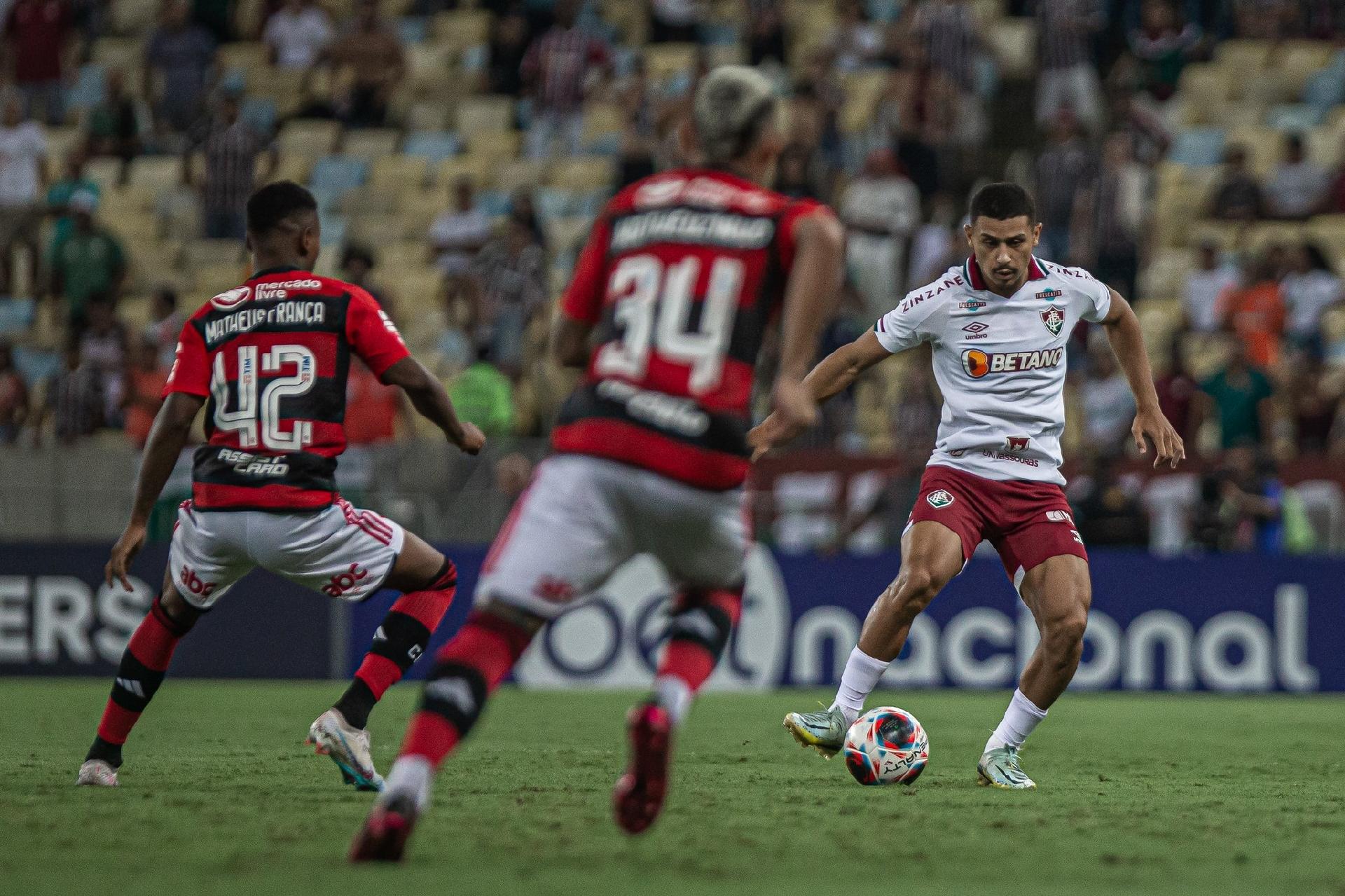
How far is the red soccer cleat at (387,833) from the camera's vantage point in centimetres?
482

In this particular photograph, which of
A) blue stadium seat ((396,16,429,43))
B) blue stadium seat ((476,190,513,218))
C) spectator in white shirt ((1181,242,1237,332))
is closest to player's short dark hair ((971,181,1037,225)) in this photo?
spectator in white shirt ((1181,242,1237,332))

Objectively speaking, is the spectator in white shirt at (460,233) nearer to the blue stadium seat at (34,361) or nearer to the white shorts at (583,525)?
the blue stadium seat at (34,361)

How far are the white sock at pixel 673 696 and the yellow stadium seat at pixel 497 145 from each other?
56.5 feet

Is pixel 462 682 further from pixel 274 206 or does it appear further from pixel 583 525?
pixel 274 206

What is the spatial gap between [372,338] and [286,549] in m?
0.82

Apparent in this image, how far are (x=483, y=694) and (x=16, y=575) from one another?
Answer: 35.9ft

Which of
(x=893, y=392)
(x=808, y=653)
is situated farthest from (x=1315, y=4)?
(x=808, y=653)

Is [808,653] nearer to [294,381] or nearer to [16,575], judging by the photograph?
[16,575]

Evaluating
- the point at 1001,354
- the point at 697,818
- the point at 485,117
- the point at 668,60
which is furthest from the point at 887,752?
the point at 485,117

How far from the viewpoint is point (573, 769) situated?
26.9ft

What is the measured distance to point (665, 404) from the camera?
17.4ft

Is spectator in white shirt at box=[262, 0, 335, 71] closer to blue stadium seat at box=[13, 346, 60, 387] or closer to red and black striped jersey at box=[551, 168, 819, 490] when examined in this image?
blue stadium seat at box=[13, 346, 60, 387]

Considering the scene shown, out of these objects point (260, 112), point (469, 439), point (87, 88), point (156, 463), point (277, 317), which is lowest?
point (156, 463)

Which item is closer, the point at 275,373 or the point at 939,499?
the point at 275,373
